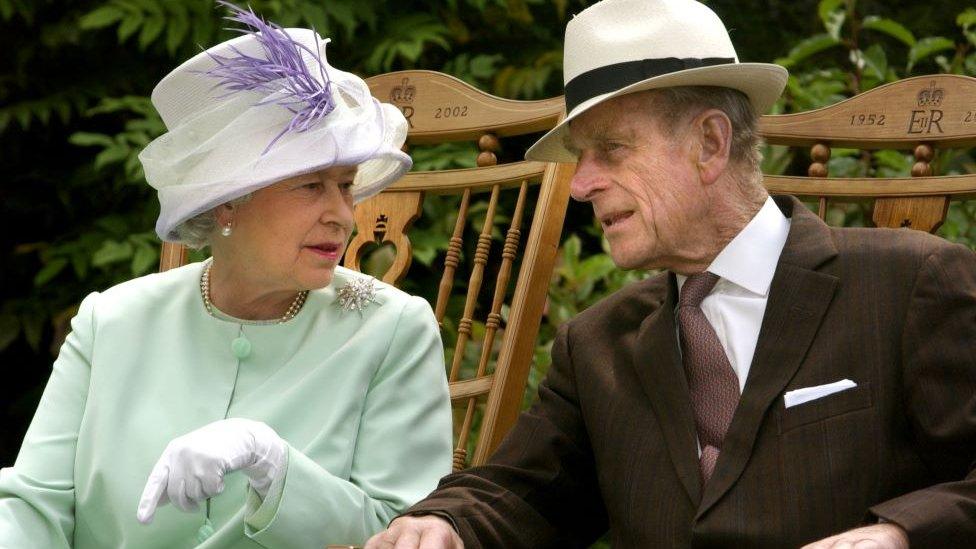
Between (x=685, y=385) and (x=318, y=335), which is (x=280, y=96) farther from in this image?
(x=685, y=385)

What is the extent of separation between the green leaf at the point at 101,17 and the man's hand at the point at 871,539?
2873mm

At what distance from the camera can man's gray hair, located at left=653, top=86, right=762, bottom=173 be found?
2.60 meters

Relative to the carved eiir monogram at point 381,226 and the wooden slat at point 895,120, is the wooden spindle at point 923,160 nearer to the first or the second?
the wooden slat at point 895,120

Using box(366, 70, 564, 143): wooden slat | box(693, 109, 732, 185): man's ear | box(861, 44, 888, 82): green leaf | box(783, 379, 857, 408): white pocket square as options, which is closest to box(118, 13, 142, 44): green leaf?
box(366, 70, 564, 143): wooden slat

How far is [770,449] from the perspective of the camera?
93.8 inches

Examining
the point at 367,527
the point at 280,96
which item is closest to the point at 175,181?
the point at 280,96

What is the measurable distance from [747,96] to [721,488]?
0.67 m

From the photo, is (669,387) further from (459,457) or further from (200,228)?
(200,228)

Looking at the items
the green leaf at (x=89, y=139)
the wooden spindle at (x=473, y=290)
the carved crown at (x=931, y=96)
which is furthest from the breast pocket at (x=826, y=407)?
the green leaf at (x=89, y=139)

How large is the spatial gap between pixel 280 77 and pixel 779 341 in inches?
38.6

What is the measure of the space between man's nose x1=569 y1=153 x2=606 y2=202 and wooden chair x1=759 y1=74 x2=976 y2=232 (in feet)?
1.55

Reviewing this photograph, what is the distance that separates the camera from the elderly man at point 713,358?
2330mm

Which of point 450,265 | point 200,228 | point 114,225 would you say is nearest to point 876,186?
point 450,265

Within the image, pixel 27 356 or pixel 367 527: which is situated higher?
pixel 367 527
